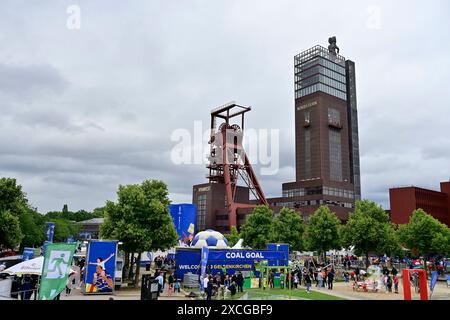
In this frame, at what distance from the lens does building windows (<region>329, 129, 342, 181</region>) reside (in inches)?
5246

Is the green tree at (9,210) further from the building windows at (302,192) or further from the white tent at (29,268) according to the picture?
the building windows at (302,192)

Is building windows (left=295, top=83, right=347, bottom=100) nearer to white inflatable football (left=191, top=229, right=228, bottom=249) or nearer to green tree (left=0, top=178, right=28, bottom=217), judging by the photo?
white inflatable football (left=191, top=229, right=228, bottom=249)

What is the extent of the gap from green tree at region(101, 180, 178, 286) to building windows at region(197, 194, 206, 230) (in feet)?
255

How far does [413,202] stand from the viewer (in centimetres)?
9250

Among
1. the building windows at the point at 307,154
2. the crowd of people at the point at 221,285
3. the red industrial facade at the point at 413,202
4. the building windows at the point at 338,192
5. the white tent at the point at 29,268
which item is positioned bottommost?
the crowd of people at the point at 221,285

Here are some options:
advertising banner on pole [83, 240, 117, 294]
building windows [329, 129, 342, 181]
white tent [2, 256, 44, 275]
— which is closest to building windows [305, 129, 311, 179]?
building windows [329, 129, 342, 181]

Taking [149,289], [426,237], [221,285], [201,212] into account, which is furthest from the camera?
[201,212]

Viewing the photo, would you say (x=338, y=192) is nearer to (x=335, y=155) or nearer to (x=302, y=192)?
(x=302, y=192)

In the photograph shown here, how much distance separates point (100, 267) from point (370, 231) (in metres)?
30.4

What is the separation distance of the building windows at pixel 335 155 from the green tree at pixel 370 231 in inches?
3540

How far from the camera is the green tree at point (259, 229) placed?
173 ft

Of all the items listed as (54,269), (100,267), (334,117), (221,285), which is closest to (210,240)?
(221,285)

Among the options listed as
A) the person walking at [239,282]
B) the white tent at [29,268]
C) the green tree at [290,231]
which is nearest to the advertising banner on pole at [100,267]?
the white tent at [29,268]
